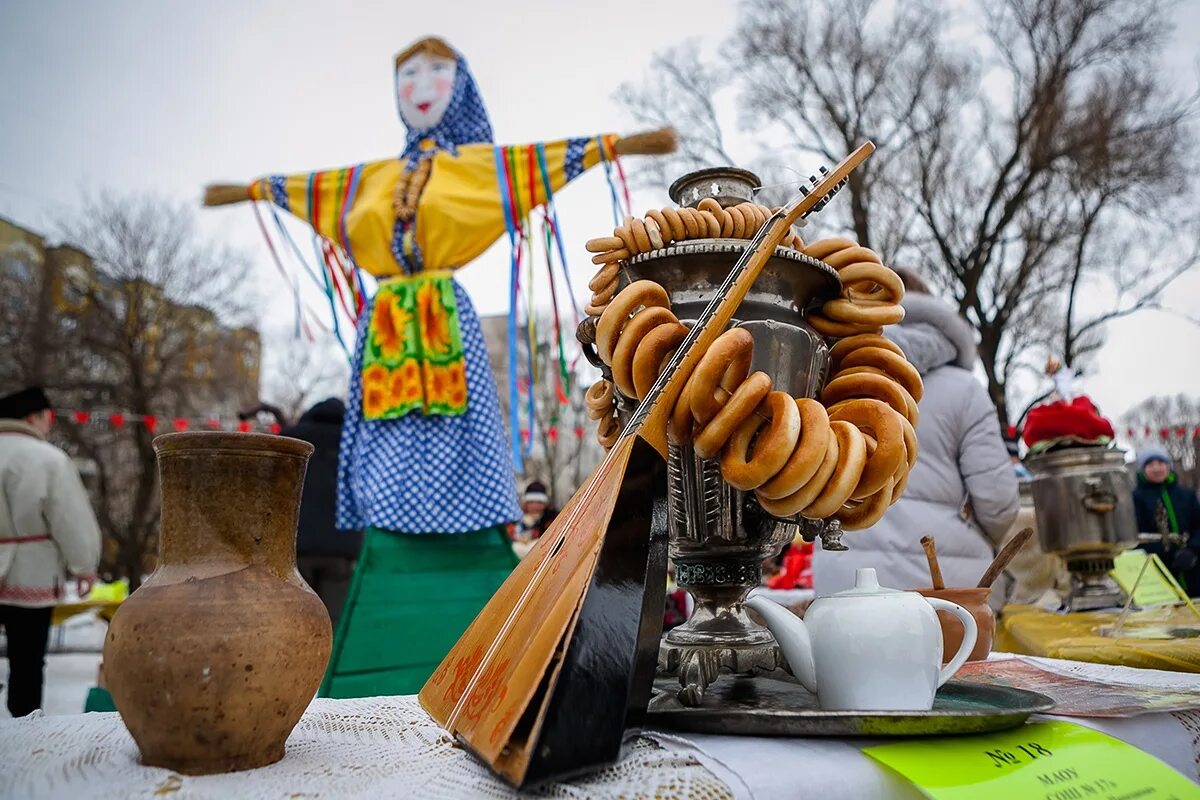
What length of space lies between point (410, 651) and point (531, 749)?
6.70 ft

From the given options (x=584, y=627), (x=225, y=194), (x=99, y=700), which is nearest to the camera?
(x=584, y=627)

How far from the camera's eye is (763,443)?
29.3 inches

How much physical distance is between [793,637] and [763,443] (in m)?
0.24

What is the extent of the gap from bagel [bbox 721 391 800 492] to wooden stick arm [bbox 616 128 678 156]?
1.87m

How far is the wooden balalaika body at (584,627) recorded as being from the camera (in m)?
0.59

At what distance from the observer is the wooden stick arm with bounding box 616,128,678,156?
2436 mm

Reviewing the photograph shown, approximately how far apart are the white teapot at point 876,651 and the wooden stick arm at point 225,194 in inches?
105

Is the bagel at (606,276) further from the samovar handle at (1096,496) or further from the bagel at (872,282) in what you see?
the samovar handle at (1096,496)

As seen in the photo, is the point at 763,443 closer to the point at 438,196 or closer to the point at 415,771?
the point at 415,771

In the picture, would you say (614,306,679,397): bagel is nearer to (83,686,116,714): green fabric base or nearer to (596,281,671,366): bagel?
(596,281,671,366): bagel

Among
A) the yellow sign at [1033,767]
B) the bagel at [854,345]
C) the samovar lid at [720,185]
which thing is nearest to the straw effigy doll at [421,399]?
the samovar lid at [720,185]

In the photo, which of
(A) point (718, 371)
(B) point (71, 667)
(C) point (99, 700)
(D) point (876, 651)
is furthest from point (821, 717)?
(B) point (71, 667)

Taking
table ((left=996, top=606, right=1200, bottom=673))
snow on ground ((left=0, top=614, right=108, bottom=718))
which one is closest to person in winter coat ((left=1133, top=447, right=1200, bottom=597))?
table ((left=996, top=606, right=1200, bottom=673))

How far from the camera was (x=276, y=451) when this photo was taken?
0.75 metres
